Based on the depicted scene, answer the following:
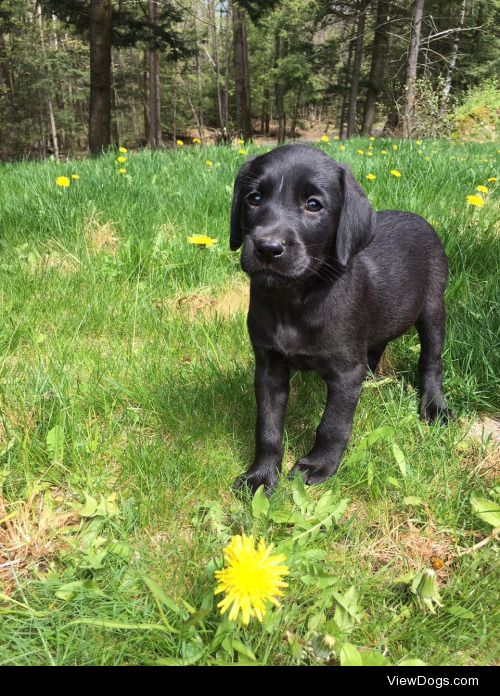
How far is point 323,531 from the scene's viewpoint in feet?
5.75

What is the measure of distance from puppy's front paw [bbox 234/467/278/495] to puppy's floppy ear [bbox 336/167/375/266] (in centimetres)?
88

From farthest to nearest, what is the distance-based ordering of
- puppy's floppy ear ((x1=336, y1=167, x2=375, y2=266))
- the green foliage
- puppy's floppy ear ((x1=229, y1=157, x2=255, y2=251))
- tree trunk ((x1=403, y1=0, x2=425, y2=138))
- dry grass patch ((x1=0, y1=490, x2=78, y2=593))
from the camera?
the green foliage → tree trunk ((x1=403, y1=0, x2=425, y2=138)) → puppy's floppy ear ((x1=229, y1=157, x2=255, y2=251)) → puppy's floppy ear ((x1=336, y1=167, x2=375, y2=266)) → dry grass patch ((x1=0, y1=490, x2=78, y2=593))

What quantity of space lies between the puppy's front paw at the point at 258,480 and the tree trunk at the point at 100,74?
8891 mm

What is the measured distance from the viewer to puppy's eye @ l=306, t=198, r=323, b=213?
193cm

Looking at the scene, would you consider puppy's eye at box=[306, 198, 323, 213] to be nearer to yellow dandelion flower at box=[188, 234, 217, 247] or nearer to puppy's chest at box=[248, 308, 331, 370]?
puppy's chest at box=[248, 308, 331, 370]

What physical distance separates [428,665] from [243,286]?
2.74m

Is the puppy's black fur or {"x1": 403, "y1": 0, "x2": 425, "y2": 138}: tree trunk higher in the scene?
{"x1": 403, "y1": 0, "x2": 425, "y2": 138}: tree trunk

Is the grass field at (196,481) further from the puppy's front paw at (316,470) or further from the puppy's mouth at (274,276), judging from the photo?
the puppy's mouth at (274,276)

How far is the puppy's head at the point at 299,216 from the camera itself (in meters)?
1.79

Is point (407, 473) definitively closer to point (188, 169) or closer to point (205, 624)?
point (205, 624)

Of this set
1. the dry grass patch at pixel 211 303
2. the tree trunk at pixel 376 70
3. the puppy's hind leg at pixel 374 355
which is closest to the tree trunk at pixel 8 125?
the tree trunk at pixel 376 70

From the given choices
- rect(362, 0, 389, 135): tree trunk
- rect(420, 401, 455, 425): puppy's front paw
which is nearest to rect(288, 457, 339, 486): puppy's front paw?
rect(420, 401, 455, 425): puppy's front paw

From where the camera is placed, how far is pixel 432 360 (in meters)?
2.59

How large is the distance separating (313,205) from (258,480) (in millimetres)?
1088
